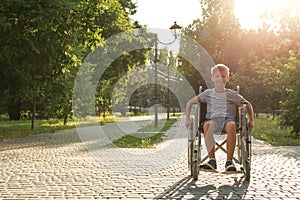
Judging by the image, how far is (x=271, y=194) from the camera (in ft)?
18.2

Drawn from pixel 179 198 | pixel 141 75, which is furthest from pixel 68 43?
pixel 141 75

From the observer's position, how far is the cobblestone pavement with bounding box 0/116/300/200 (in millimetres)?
5686

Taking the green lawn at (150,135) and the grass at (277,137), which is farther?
the green lawn at (150,135)

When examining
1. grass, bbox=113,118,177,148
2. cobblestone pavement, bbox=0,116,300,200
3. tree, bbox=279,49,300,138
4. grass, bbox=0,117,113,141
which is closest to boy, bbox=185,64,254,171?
cobblestone pavement, bbox=0,116,300,200

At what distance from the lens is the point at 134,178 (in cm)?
698

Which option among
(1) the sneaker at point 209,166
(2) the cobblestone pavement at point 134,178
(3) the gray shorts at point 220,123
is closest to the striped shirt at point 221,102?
(3) the gray shorts at point 220,123

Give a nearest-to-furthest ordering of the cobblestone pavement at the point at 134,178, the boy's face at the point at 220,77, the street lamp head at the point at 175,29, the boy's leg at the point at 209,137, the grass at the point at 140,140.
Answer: the cobblestone pavement at the point at 134,178, the boy's leg at the point at 209,137, the boy's face at the point at 220,77, the grass at the point at 140,140, the street lamp head at the point at 175,29

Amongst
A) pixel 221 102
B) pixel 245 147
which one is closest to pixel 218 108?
pixel 221 102

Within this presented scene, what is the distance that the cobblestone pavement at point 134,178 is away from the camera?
5.69 m

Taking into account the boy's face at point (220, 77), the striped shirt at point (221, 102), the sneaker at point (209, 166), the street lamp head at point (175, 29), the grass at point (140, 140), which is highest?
the street lamp head at point (175, 29)

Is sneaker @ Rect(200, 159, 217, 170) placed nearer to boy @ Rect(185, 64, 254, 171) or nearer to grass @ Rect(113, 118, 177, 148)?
boy @ Rect(185, 64, 254, 171)

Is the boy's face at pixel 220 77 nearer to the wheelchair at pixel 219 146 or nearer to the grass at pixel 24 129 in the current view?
the wheelchair at pixel 219 146

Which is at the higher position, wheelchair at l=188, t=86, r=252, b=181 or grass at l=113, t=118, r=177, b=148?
wheelchair at l=188, t=86, r=252, b=181

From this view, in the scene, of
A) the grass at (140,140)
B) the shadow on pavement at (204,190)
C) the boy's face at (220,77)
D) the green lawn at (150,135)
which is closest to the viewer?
the shadow on pavement at (204,190)
